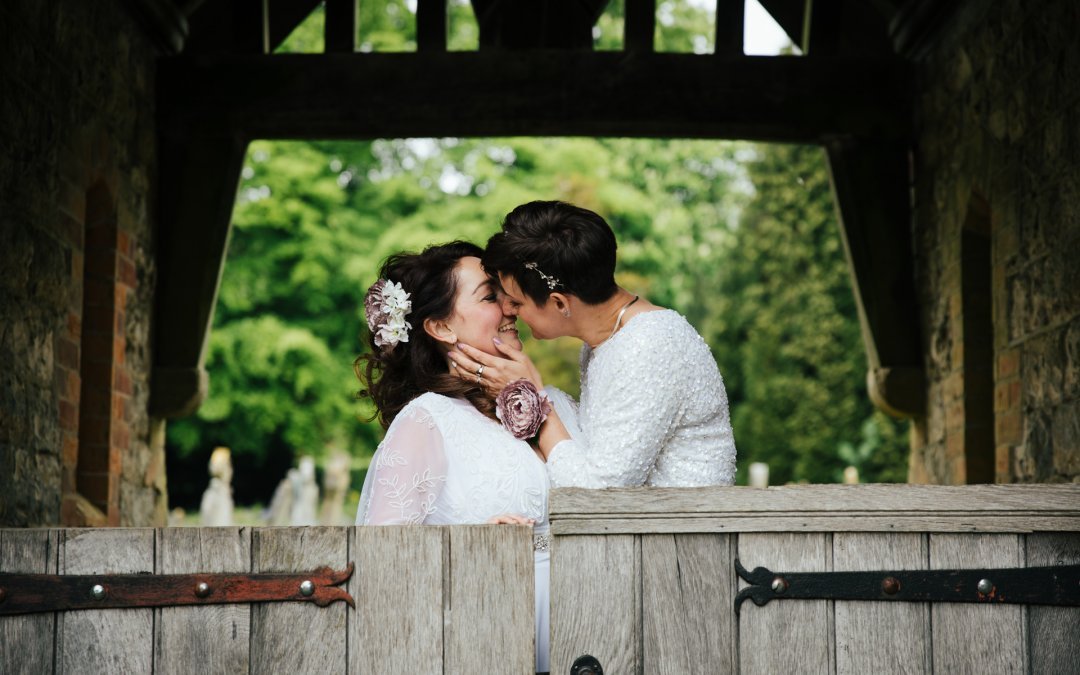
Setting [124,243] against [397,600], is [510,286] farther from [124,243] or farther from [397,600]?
[124,243]

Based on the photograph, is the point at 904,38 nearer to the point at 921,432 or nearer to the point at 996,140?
the point at 996,140

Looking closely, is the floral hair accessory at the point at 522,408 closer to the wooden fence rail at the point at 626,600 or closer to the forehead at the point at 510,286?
the forehead at the point at 510,286

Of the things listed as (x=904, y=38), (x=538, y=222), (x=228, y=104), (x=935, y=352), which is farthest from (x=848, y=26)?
(x=538, y=222)

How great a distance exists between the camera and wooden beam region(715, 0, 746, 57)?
20.7ft

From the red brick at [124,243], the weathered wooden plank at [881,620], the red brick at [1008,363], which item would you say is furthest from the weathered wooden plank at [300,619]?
the red brick at [124,243]

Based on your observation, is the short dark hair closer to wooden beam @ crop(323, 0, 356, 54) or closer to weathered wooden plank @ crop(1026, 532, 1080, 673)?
weathered wooden plank @ crop(1026, 532, 1080, 673)

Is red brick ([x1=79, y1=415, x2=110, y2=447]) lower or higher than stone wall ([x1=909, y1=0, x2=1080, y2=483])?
lower

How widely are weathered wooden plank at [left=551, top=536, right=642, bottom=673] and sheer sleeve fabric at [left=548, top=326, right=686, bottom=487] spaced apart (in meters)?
0.45

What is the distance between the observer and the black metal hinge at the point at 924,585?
2193mm

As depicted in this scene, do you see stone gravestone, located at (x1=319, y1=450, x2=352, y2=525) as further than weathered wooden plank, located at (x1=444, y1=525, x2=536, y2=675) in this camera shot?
Yes

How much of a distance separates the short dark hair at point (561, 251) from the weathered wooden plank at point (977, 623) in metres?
1.12

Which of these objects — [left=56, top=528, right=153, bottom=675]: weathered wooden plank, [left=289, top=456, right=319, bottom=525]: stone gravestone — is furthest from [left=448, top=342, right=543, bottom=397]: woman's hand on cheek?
[left=289, top=456, right=319, bottom=525]: stone gravestone

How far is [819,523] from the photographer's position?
2.22m

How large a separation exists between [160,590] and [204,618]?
96 mm
